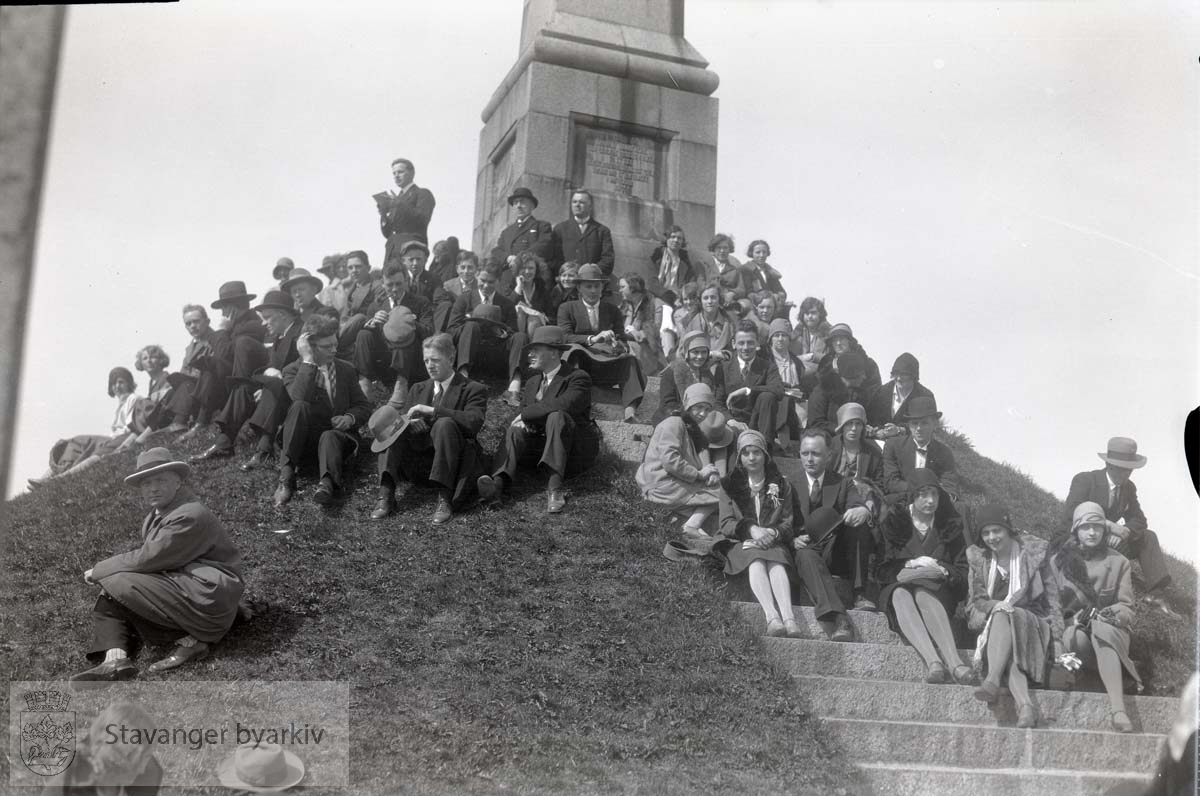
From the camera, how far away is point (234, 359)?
9.31m

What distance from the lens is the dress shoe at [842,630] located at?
22.6ft

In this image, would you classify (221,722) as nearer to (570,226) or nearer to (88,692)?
(88,692)

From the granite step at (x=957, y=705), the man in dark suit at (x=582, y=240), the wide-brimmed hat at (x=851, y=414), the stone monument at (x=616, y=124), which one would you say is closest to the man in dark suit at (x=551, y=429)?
the wide-brimmed hat at (x=851, y=414)

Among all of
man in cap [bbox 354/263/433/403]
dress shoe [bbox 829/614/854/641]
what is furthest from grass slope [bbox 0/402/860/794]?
man in cap [bbox 354/263/433/403]

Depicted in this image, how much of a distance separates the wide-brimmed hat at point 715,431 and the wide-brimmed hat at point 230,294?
444cm

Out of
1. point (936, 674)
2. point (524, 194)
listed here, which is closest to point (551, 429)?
point (936, 674)

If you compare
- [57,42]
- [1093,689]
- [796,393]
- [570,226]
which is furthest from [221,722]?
[570,226]

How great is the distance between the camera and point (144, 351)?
10.7 metres

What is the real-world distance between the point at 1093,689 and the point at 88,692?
19.2 ft

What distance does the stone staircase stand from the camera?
20.3 ft

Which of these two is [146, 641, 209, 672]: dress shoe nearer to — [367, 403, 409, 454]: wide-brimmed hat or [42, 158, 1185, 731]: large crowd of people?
[42, 158, 1185, 731]: large crowd of people

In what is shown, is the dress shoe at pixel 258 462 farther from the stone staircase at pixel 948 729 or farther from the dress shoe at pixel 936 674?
the dress shoe at pixel 936 674

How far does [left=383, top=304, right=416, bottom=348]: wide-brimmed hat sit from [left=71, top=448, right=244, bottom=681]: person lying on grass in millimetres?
3336

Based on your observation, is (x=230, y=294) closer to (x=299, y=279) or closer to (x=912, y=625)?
(x=299, y=279)
